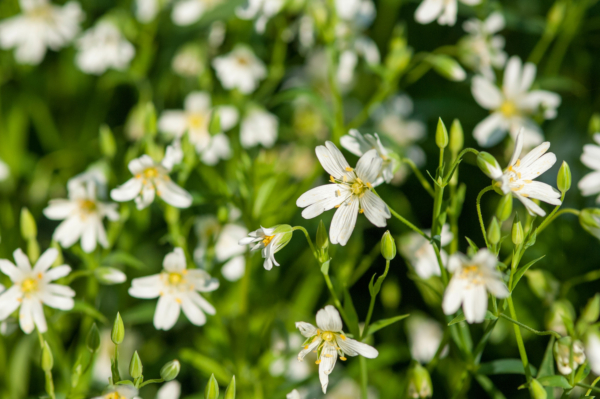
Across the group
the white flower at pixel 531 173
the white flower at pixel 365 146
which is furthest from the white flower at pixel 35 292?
the white flower at pixel 531 173

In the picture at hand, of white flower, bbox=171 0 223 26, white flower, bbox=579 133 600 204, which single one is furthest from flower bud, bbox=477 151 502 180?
white flower, bbox=171 0 223 26

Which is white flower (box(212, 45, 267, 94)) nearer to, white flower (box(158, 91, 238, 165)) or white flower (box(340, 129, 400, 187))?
white flower (box(158, 91, 238, 165))

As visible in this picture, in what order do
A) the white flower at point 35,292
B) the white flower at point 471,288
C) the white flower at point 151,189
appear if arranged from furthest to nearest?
the white flower at point 151,189, the white flower at point 35,292, the white flower at point 471,288

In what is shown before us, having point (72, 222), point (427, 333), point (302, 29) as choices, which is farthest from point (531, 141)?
point (72, 222)

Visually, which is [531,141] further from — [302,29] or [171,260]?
[171,260]

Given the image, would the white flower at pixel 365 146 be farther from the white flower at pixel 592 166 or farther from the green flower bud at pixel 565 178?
the white flower at pixel 592 166

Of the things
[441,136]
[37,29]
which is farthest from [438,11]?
[37,29]

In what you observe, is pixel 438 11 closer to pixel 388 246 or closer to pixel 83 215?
pixel 388 246

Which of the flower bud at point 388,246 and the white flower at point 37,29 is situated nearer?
the flower bud at point 388,246
